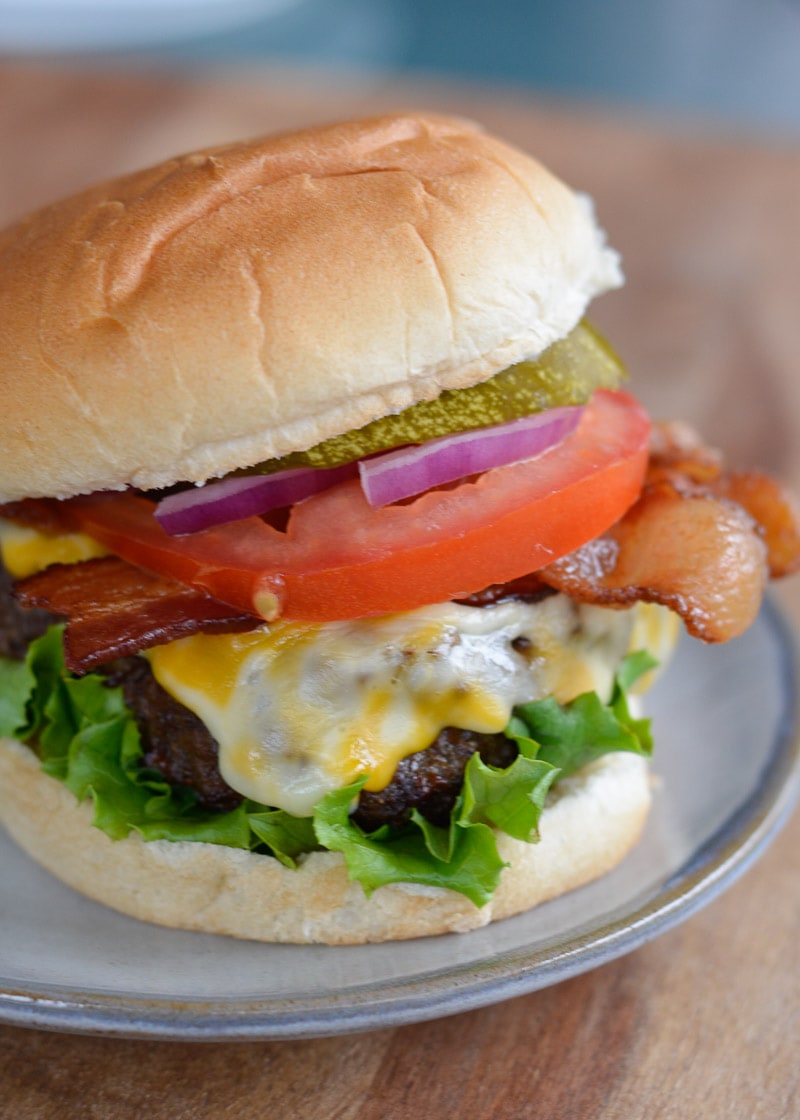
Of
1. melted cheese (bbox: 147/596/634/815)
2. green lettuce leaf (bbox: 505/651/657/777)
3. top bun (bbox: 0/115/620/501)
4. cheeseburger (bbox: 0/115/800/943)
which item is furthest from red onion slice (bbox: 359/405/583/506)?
green lettuce leaf (bbox: 505/651/657/777)

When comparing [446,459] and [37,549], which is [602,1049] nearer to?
[446,459]

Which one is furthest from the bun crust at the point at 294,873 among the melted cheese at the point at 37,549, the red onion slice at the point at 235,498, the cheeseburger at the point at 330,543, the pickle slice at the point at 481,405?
the pickle slice at the point at 481,405

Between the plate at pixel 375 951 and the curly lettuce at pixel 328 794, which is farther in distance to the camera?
the curly lettuce at pixel 328 794

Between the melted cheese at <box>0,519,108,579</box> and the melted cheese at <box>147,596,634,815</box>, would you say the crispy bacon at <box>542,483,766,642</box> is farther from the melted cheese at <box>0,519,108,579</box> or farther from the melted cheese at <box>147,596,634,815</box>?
the melted cheese at <box>0,519,108,579</box>

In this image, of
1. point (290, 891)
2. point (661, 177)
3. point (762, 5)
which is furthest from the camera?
point (762, 5)

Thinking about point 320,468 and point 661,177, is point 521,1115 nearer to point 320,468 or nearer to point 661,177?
point 320,468

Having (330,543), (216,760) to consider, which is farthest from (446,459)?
(216,760)

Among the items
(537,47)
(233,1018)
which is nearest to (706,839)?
(233,1018)

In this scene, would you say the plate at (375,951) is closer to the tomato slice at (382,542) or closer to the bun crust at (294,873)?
the bun crust at (294,873)
